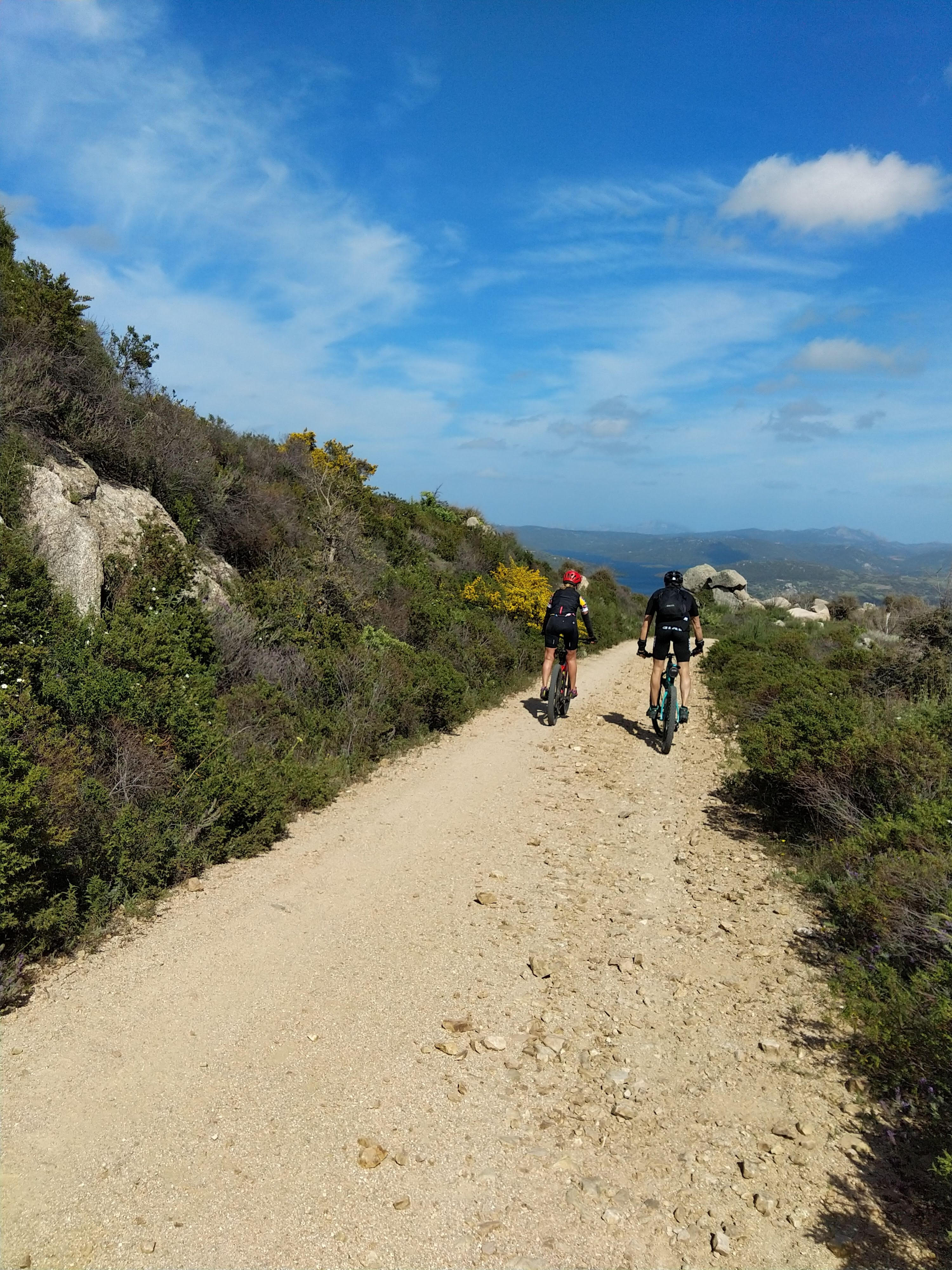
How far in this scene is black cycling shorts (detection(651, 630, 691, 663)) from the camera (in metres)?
9.15

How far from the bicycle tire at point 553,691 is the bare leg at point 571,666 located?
0.17 meters

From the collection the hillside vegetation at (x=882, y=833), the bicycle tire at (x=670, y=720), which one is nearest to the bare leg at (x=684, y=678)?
the bicycle tire at (x=670, y=720)

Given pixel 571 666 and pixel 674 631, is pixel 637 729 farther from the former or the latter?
pixel 674 631

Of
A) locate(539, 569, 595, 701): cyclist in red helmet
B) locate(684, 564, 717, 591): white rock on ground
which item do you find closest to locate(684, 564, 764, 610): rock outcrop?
locate(684, 564, 717, 591): white rock on ground

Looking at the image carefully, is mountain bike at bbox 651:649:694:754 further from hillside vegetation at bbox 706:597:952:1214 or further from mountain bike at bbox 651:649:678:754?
hillside vegetation at bbox 706:597:952:1214

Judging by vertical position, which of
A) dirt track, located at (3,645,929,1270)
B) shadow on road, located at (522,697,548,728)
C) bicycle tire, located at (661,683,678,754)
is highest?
bicycle tire, located at (661,683,678,754)

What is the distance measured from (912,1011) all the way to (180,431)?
37.3 feet

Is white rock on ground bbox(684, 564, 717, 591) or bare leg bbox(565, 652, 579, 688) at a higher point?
white rock on ground bbox(684, 564, 717, 591)

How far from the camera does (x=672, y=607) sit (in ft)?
30.5

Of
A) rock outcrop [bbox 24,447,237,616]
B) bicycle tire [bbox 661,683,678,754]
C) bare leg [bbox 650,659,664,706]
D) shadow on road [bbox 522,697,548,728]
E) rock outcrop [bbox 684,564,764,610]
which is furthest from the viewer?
rock outcrop [bbox 684,564,764,610]

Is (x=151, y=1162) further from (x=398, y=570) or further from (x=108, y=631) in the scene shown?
(x=398, y=570)

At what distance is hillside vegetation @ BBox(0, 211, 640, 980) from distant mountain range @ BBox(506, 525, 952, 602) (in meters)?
6.04

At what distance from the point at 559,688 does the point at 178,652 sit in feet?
17.7

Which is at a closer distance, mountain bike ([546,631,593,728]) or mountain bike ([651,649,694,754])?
mountain bike ([651,649,694,754])
